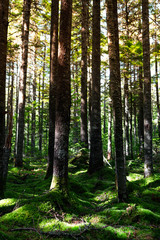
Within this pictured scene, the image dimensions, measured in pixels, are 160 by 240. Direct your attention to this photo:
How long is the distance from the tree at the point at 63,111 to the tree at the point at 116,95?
1.31m

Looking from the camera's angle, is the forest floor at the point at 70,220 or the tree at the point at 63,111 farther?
the tree at the point at 63,111

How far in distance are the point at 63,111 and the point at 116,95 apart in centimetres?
165

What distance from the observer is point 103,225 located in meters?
3.83

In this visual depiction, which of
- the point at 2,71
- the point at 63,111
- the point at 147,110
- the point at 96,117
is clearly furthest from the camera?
the point at 96,117

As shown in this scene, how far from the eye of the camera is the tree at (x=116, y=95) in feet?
17.3

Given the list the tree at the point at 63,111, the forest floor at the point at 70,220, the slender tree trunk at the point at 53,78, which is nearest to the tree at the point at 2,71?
the forest floor at the point at 70,220

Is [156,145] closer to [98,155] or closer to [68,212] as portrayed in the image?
[98,155]

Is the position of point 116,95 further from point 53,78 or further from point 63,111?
point 53,78

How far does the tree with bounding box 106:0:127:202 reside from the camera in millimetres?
5266

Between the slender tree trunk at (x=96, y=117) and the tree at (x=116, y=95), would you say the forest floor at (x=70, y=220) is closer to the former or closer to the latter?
the tree at (x=116, y=95)

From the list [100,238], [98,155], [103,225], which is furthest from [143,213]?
[98,155]

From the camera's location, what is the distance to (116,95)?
5426 millimetres

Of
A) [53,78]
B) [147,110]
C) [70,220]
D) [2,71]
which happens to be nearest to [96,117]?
[147,110]

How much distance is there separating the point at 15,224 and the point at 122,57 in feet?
38.1
